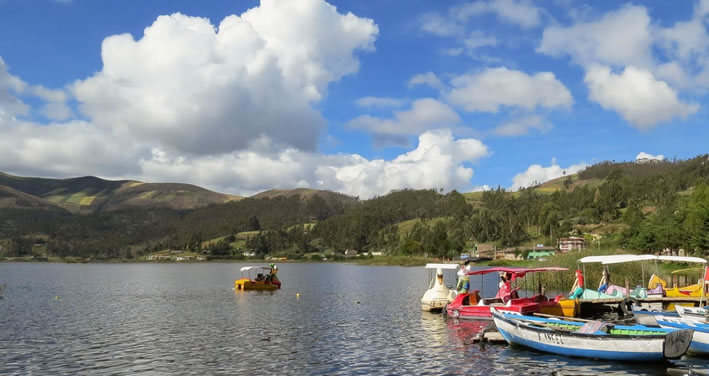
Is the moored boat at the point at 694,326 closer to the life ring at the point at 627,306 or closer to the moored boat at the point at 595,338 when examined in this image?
the moored boat at the point at 595,338

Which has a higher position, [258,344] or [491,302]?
[491,302]

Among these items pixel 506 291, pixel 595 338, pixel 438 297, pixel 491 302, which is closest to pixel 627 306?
pixel 506 291

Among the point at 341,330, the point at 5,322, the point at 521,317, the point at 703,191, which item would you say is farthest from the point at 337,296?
the point at 703,191

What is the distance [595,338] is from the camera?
93.0ft

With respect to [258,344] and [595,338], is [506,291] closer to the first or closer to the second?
[595,338]

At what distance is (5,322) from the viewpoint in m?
46.8

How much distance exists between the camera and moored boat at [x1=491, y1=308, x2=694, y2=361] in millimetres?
26688

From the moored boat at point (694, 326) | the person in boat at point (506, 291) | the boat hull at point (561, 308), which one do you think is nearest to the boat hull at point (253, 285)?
the person in boat at point (506, 291)

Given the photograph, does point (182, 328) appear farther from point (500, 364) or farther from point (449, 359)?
point (500, 364)

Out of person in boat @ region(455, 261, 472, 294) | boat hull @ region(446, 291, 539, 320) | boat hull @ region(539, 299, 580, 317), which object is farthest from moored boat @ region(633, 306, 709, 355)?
person in boat @ region(455, 261, 472, 294)

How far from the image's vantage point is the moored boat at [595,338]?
26688 mm

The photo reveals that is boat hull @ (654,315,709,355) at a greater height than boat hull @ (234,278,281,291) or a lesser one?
greater

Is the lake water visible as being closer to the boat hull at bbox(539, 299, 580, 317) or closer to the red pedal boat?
the red pedal boat

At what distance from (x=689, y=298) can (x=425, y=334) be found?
73.0 ft
